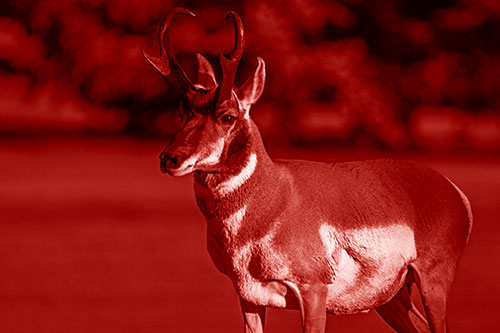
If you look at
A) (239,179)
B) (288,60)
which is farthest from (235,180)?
(288,60)

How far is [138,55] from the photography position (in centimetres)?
465

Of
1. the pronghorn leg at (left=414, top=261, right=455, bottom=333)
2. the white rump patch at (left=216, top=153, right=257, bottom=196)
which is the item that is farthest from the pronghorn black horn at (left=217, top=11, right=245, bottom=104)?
the pronghorn leg at (left=414, top=261, right=455, bottom=333)

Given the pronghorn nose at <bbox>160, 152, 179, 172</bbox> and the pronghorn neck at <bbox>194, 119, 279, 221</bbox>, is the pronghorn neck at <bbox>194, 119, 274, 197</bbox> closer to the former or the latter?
the pronghorn neck at <bbox>194, 119, 279, 221</bbox>

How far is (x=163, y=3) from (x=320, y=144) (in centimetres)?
123

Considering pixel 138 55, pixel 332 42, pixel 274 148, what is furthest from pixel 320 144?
pixel 138 55

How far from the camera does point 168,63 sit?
1.86m

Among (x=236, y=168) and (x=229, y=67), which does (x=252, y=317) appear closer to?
(x=236, y=168)

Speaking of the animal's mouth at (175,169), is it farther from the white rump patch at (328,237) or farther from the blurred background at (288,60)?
the blurred background at (288,60)

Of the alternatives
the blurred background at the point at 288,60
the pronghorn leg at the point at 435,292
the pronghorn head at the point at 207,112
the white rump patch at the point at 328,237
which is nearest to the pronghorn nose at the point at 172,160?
the pronghorn head at the point at 207,112

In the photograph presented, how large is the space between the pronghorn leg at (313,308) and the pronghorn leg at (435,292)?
11.9 inches

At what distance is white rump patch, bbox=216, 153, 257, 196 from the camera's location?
70.7 inches

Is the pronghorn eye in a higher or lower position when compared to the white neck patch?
higher

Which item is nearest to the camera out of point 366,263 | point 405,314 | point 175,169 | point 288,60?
point 175,169

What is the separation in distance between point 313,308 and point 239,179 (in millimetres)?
337
